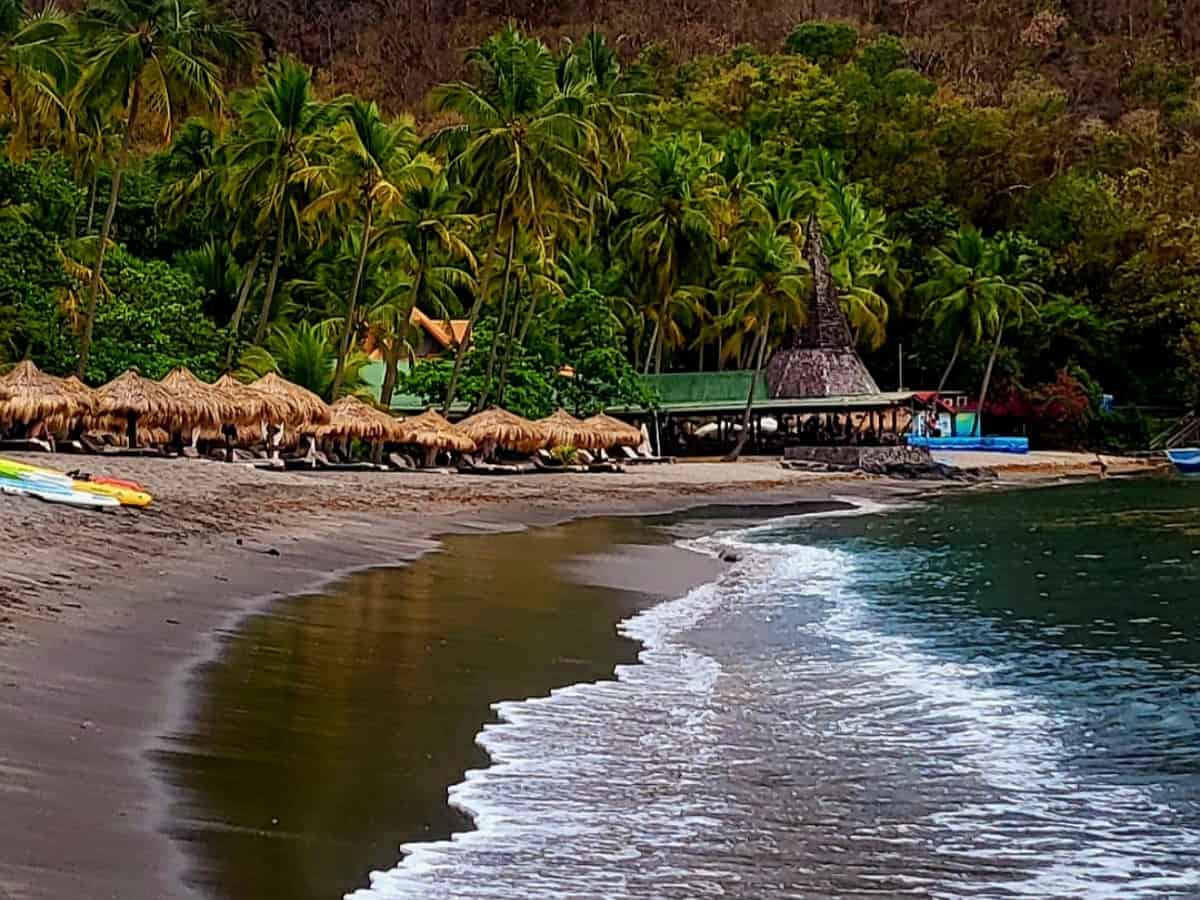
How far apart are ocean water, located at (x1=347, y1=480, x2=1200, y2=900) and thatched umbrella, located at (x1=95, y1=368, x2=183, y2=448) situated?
14946 mm

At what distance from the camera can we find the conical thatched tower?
2060 inches

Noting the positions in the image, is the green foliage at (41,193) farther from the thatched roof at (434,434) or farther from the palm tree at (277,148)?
the thatched roof at (434,434)

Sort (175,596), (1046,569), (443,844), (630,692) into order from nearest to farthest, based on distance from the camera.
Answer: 1. (443,844)
2. (630,692)
3. (175,596)
4. (1046,569)

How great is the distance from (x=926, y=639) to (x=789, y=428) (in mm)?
39024

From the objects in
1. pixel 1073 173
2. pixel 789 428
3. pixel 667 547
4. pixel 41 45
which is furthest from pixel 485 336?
pixel 1073 173

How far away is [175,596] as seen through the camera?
11.6 m

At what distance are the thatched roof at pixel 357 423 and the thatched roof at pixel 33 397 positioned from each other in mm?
5246

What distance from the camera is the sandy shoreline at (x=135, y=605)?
17.4 feet

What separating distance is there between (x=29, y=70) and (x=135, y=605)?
20288 millimetres

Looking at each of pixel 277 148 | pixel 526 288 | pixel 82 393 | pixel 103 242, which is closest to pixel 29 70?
pixel 103 242

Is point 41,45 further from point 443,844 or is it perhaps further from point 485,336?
point 443,844

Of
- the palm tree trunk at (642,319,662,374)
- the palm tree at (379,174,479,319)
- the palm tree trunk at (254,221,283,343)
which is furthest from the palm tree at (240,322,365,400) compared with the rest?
the palm tree trunk at (642,319,662,374)

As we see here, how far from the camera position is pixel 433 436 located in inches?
1277

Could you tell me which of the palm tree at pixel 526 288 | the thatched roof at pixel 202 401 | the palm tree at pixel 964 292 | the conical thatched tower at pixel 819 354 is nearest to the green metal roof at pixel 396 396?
the palm tree at pixel 526 288
